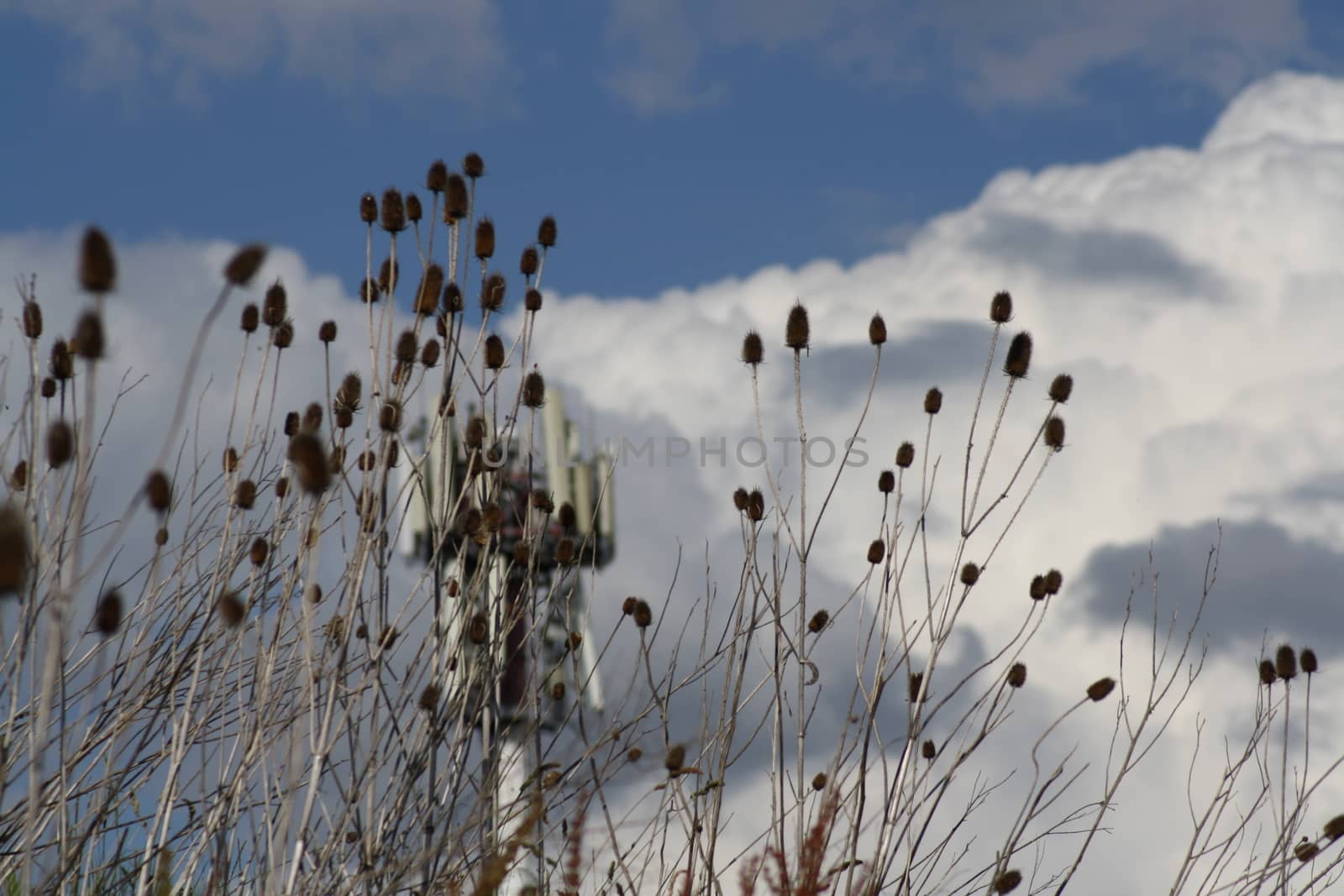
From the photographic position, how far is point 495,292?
3.87 m

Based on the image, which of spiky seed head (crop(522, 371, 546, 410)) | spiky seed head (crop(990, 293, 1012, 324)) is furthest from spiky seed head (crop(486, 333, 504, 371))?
spiky seed head (crop(990, 293, 1012, 324))

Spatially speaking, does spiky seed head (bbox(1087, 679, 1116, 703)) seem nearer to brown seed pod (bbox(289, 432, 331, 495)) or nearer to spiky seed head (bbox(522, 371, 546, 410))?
spiky seed head (bbox(522, 371, 546, 410))

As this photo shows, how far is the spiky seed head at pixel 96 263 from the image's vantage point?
2.12 metres

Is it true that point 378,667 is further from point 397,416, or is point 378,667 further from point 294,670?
point 294,670

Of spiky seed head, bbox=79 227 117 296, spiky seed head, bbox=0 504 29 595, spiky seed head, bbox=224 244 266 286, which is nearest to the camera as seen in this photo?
spiky seed head, bbox=0 504 29 595

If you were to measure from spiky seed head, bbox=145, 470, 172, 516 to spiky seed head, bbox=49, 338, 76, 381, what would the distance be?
1.49 metres

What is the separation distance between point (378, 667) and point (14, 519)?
153 cm

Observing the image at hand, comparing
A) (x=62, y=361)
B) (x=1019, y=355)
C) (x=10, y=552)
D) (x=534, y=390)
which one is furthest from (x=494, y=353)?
(x=10, y=552)

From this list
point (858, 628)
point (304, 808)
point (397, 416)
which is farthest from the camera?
point (858, 628)

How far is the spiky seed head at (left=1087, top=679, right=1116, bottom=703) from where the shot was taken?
380cm

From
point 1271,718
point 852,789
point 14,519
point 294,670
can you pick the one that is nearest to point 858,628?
point 852,789

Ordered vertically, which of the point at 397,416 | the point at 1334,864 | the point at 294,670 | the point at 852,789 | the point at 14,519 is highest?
the point at 397,416

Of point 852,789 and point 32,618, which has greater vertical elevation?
point 32,618

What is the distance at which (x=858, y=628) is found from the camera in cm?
416
